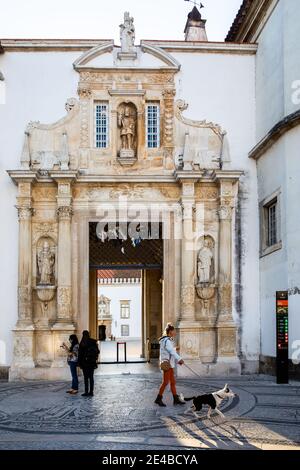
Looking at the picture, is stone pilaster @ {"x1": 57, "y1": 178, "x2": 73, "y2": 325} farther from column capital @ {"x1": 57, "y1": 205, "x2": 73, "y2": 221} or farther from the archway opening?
the archway opening

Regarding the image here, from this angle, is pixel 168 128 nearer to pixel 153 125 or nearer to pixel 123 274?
pixel 153 125

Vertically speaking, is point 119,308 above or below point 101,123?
below

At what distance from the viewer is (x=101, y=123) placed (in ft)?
60.7

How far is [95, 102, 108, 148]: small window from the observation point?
60.6 ft

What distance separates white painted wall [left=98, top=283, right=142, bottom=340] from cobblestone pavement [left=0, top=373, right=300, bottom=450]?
3698 centimetres

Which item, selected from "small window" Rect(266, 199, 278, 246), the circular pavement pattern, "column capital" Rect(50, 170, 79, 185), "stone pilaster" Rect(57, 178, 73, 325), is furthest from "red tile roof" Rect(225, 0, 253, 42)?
the circular pavement pattern

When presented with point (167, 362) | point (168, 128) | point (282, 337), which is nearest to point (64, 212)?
point (168, 128)

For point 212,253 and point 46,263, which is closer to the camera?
point 46,263

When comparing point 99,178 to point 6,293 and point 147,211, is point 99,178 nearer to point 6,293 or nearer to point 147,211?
point 147,211

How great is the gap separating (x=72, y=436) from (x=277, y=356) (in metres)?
7.00

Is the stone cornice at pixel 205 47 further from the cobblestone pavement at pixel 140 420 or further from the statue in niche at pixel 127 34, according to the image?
the cobblestone pavement at pixel 140 420

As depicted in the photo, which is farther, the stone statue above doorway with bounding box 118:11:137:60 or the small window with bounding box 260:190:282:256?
the stone statue above doorway with bounding box 118:11:137:60

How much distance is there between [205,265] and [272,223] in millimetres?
2029
